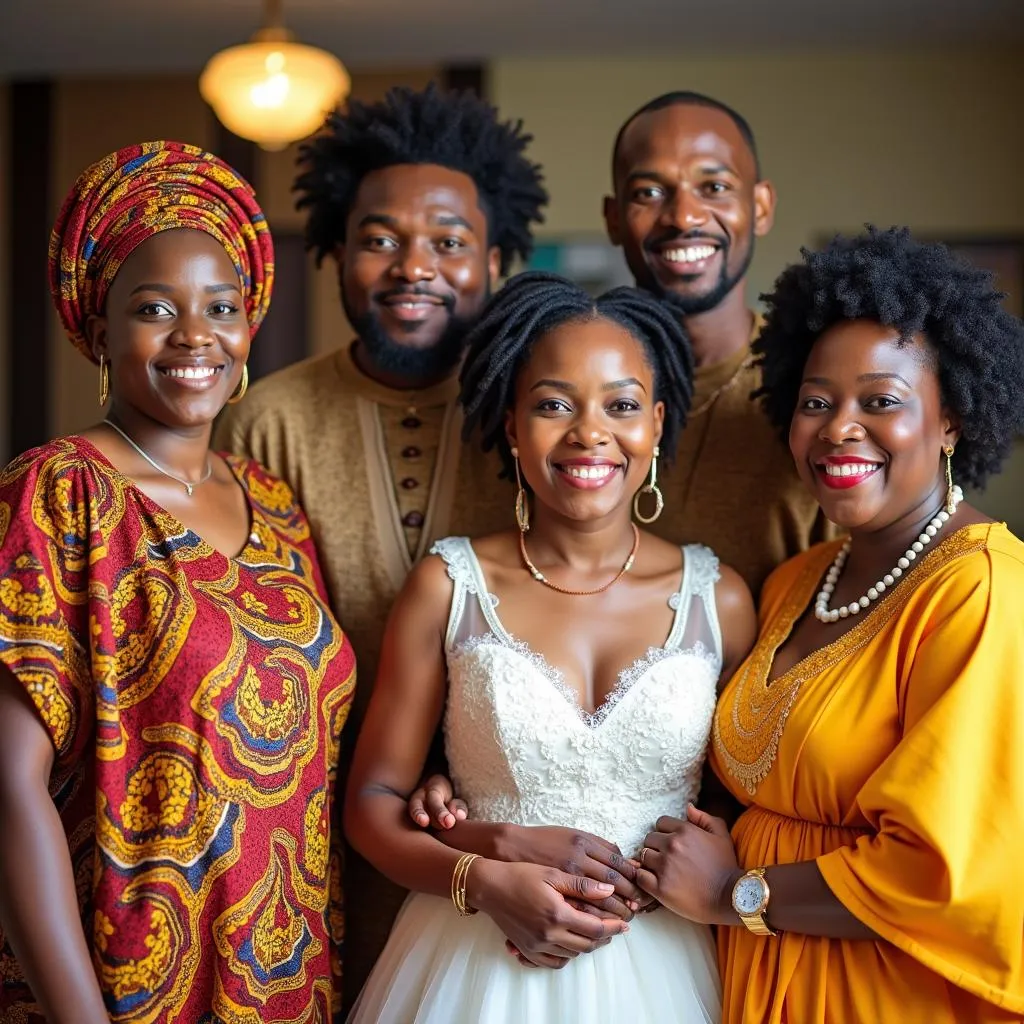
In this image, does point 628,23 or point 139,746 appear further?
point 628,23

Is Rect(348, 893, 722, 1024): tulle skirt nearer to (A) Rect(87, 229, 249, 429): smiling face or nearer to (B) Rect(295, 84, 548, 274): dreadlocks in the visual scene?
(A) Rect(87, 229, 249, 429): smiling face

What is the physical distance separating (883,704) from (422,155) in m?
1.60

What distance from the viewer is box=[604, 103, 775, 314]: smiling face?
9.47 feet

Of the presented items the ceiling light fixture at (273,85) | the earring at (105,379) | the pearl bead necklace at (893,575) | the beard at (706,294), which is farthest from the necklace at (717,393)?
the ceiling light fixture at (273,85)

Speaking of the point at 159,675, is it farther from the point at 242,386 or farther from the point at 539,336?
the point at 539,336

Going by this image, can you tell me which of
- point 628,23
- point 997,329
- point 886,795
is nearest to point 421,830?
point 886,795

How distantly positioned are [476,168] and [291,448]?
0.78 meters

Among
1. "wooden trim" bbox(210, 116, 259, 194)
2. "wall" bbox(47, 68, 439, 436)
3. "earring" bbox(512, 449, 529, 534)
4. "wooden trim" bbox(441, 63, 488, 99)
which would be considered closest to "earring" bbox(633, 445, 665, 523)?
"earring" bbox(512, 449, 529, 534)

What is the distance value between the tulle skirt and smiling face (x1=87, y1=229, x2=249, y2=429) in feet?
3.47

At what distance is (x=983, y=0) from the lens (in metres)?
6.60

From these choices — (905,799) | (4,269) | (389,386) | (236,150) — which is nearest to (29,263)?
(4,269)

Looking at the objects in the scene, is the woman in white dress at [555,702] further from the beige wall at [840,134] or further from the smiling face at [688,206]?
the beige wall at [840,134]

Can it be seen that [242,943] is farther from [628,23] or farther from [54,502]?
[628,23]

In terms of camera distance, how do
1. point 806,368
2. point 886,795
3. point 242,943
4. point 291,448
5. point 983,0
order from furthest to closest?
point 983,0, point 291,448, point 806,368, point 242,943, point 886,795
